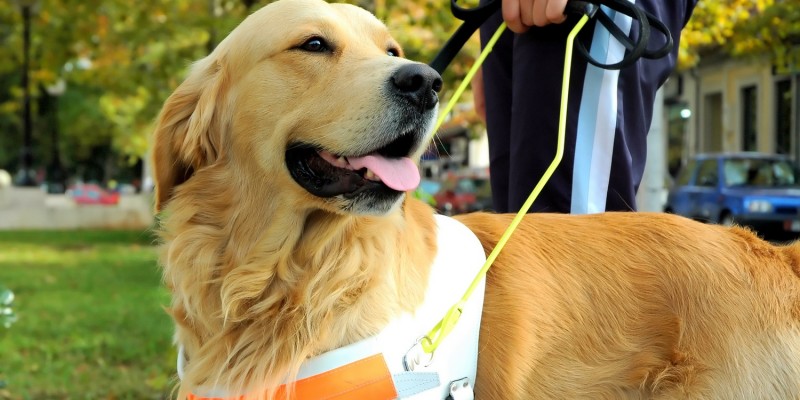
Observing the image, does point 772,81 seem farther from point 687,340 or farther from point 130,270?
point 687,340

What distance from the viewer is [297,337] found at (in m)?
2.39

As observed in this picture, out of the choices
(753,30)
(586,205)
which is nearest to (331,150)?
(586,205)

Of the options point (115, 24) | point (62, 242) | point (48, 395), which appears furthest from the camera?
point (62, 242)

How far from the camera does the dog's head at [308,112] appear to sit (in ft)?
8.08

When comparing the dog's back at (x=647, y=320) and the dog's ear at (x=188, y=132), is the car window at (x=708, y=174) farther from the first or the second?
the dog's ear at (x=188, y=132)

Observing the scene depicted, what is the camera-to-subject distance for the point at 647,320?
2523mm

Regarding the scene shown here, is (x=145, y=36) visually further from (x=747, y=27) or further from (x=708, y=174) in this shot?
(x=708, y=174)

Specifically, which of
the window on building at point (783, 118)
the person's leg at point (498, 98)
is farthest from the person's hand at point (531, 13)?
the window on building at point (783, 118)

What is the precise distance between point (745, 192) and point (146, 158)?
15.0 metres

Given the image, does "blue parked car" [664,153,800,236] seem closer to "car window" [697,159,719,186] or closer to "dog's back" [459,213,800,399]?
"car window" [697,159,719,186]

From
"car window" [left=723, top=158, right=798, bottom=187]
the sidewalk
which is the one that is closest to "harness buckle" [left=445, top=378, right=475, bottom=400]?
"car window" [left=723, top=158, right=798, bottom=187]

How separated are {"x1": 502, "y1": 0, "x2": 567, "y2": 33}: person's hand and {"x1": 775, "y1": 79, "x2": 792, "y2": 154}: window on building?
2165 cm

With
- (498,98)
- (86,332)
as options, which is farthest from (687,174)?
(498,98)

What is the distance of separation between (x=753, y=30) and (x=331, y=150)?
10251 mm
